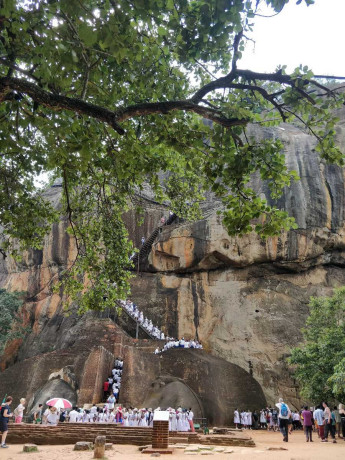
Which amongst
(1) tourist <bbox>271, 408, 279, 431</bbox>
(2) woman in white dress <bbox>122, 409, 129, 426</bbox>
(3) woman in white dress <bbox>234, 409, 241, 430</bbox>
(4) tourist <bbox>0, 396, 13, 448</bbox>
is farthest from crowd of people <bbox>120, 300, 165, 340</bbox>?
(4) tourist <bbox>0, 396, 13, 448</bbox>

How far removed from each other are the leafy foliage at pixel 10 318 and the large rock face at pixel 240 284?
85 cm

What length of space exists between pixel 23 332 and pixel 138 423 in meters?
12.5

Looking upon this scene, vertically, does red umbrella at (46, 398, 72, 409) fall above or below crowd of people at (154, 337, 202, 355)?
below

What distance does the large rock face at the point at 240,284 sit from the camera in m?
20.4

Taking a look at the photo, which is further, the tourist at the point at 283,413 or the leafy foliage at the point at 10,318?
the leafy foliage at the point at 10,318

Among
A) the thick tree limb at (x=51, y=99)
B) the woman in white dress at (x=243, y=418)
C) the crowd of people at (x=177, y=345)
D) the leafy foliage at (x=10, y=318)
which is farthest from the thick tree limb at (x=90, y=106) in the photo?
the leafy foliage at (x=10, y=318)

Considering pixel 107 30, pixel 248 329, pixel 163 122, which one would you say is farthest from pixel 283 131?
pixel 107 30

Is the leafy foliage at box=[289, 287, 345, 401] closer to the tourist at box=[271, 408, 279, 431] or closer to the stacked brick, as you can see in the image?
the tourist at box=[271, 408, 279, 431]

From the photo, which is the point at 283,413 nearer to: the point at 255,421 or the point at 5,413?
the point at 5,413

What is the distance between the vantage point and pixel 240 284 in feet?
73.8

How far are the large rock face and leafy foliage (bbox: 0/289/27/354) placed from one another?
2.80 ft

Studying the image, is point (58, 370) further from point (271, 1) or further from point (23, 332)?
point (271, 1)

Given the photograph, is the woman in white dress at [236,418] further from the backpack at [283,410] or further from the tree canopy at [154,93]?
the tree canopy at [154,93]

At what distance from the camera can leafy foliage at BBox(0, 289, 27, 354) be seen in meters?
21.5
